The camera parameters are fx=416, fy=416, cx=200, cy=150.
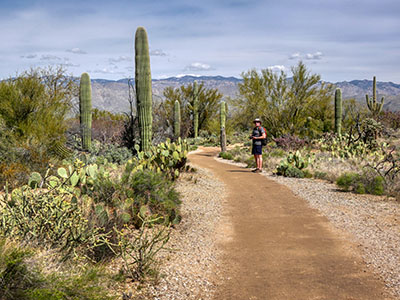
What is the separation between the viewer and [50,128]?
44.1 ft

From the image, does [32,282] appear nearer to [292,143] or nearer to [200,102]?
[292,143]

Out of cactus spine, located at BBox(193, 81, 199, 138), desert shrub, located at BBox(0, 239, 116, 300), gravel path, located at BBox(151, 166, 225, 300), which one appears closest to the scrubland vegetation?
desert shrub, located at BBox(0, 239, 116, 300)

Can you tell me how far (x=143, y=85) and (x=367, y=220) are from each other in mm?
8086

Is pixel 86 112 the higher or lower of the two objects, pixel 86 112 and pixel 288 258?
the higher

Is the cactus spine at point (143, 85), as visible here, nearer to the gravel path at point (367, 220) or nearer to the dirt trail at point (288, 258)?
the gravel path at point (367, 220)

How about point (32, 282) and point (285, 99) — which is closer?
point (32, 282)

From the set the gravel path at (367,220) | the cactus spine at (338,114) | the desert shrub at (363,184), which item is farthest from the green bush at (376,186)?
the cactus spine at (338,114)

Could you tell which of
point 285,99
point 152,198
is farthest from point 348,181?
point 285,99

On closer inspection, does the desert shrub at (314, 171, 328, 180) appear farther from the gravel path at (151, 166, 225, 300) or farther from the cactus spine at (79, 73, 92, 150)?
the cactus spine at (79, 73, 92, 150)

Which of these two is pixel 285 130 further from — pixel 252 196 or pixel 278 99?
pixel 252 196

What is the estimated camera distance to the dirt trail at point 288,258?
455cm

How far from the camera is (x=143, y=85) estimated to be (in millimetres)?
13047

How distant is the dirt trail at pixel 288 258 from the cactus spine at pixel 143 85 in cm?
518

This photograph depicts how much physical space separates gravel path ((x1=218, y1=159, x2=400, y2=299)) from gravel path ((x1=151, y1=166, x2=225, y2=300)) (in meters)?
2.01
